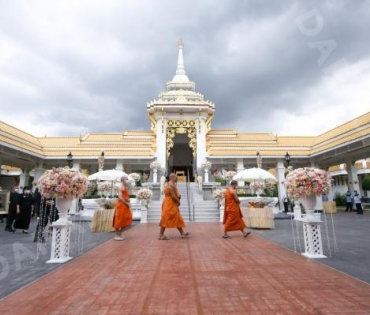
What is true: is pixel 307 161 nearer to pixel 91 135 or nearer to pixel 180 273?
pixel 91 135

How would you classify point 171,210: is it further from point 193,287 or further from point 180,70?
point 180,70

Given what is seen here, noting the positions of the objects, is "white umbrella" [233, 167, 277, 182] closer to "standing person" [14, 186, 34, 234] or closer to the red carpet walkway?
the red carpet walkway

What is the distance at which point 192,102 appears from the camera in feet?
62.1

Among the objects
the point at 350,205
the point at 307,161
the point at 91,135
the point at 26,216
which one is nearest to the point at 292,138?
the point at 307,161

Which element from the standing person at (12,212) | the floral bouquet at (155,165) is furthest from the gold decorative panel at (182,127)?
the standing person at (12,212)

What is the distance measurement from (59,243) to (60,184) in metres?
1.07

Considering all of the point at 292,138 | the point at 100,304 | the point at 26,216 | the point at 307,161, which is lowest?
the point at 100,304

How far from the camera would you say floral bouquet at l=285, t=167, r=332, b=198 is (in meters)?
4.91

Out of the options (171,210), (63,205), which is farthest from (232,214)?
(63,205)

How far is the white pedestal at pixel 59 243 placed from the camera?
4648 millimetres

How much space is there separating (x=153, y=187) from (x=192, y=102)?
685cm

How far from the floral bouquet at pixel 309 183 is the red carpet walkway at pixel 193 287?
120cm

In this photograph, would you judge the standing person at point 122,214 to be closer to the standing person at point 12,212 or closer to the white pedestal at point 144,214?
the standing person at point 12,212

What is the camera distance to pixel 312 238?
4875 mm
